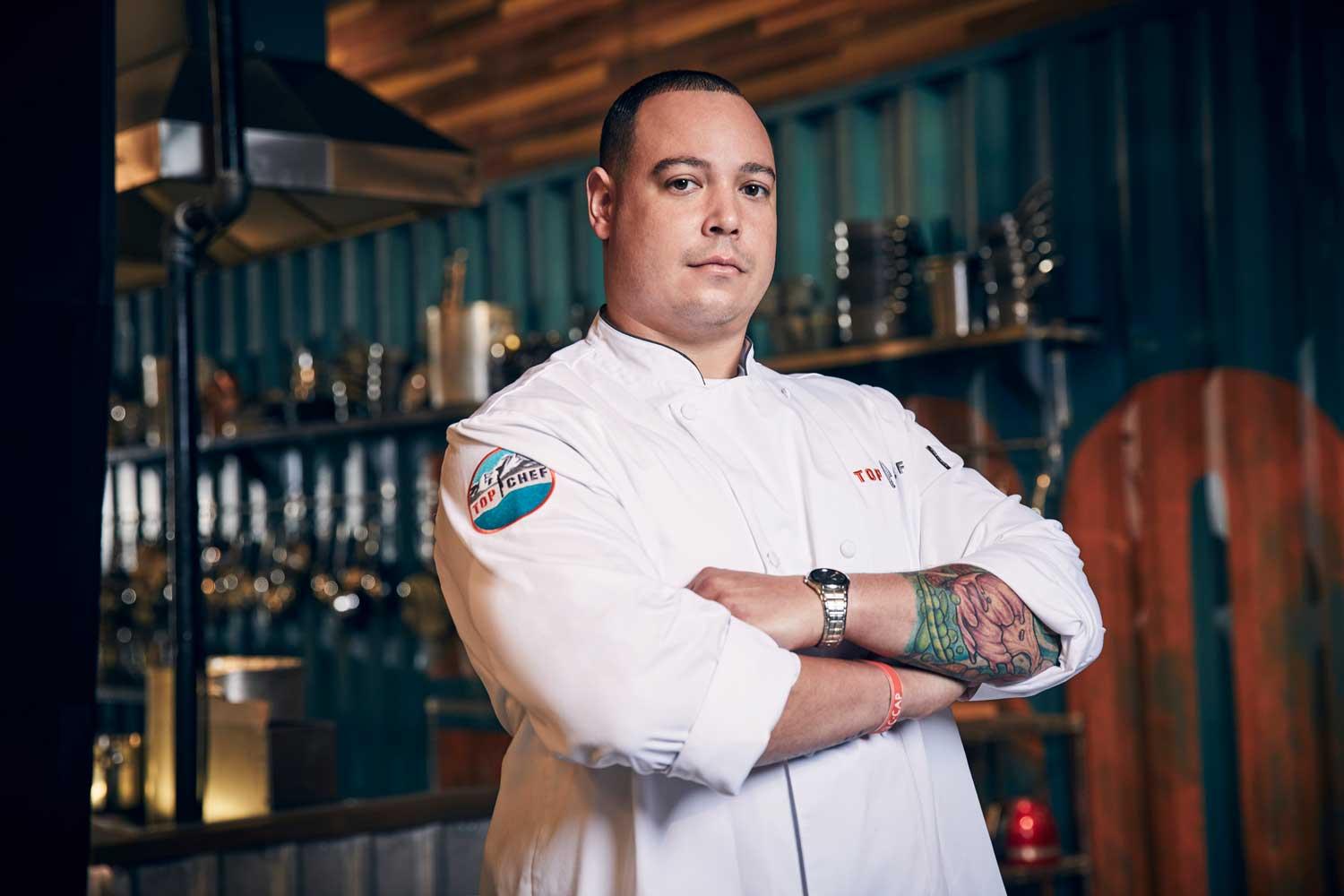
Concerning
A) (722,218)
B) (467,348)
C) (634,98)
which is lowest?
(722,218)

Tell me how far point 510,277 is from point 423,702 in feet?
5.23

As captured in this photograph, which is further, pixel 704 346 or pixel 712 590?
pixel 704 346

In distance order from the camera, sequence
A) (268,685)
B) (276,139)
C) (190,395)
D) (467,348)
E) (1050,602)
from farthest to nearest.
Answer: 1. (467,348)
2. (268,685)
3. (276,139)
4. (190,395)
5. (1050,602)

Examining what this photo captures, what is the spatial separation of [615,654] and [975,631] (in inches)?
15.8

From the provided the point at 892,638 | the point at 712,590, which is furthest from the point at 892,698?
the point at 712,590

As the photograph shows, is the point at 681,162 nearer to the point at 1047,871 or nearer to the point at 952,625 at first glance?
the point at 952,625

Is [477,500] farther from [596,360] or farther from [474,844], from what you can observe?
[474,844]

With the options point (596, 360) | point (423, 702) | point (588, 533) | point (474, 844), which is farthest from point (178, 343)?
point (423, 702)

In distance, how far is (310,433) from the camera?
5.73 meters

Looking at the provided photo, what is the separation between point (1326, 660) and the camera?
3.32 m

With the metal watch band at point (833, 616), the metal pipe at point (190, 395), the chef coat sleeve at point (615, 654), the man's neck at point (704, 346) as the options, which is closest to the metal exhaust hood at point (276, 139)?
the metal pipe at point (190, 395)

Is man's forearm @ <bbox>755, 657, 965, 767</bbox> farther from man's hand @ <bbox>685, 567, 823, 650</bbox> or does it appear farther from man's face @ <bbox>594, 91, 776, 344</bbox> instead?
man's face @ <bbox>594, 91, 776, 344</bbox>

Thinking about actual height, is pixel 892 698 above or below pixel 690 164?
below

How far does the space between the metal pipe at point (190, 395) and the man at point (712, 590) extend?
1.33m
